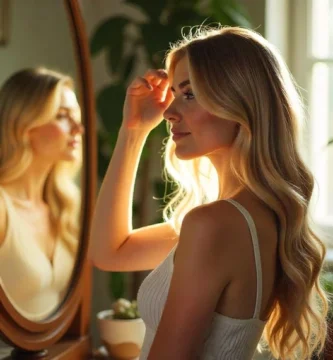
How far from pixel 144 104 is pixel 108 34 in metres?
0.79

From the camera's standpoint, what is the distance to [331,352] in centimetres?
181

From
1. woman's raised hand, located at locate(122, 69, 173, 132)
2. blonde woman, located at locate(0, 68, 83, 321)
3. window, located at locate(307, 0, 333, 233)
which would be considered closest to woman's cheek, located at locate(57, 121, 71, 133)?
blonde woman, located at locate(0, 68, 83, 321)

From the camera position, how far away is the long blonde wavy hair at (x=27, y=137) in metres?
1.52

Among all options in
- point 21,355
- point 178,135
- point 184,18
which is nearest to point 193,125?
point 178,135

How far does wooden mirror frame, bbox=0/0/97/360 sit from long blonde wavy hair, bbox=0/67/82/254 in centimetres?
4

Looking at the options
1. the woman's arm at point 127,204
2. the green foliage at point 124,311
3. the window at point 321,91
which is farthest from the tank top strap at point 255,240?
the window at point 321,91

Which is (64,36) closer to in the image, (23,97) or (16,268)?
(23,97)

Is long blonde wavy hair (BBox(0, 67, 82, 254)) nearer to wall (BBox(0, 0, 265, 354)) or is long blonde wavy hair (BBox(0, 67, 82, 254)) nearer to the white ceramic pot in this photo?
wall (BBox(0, 0, 265, 354))

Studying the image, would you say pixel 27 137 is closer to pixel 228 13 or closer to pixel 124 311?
pixel 124 311

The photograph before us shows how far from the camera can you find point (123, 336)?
189 centimetres

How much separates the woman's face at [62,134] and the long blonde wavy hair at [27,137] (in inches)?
0.6

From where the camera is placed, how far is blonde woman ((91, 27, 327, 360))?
1.16 metres

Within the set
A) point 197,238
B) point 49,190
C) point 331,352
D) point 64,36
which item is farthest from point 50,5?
point 331,352

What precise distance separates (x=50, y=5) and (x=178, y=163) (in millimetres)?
506
